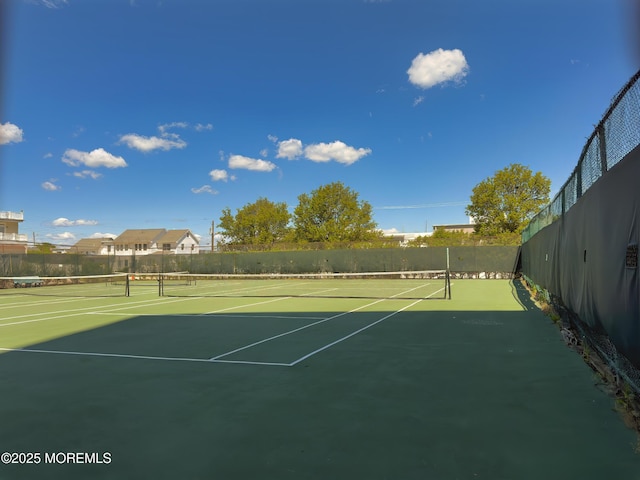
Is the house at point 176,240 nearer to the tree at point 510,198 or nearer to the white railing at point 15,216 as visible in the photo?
the white railing at point 15,216

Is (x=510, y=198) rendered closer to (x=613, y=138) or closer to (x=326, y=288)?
(x=326, y=288)

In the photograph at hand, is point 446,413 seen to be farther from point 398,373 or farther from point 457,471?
point 398,373

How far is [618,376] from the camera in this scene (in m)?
4.37

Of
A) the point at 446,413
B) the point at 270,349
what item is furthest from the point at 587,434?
the point at 270,349

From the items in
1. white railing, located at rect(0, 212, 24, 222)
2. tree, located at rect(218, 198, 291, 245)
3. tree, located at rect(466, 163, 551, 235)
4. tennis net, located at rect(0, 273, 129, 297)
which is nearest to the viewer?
tennis net, located at rect(0, 273, 129, 297)

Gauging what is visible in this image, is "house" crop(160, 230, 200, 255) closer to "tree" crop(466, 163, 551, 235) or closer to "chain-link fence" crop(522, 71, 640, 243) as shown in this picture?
"tree" crop(466, 163, 551, 235)

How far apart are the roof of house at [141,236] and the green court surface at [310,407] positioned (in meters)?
74.9

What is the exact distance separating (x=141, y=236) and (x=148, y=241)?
7.89 ft

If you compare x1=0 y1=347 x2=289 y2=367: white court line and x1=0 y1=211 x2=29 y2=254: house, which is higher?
x1=0 y1=211 x2=29 y2=254: house

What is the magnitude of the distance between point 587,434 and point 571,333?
4329 mm

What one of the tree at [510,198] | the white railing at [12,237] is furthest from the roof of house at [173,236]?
the tree at [510,198]

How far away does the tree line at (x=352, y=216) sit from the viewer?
38406 millimetres

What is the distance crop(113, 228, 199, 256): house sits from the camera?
77.8 m

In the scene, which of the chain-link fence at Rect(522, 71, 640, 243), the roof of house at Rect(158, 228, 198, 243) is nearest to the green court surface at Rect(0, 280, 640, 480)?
the chain-link fence at Rect(522, 71, 640, 243)
